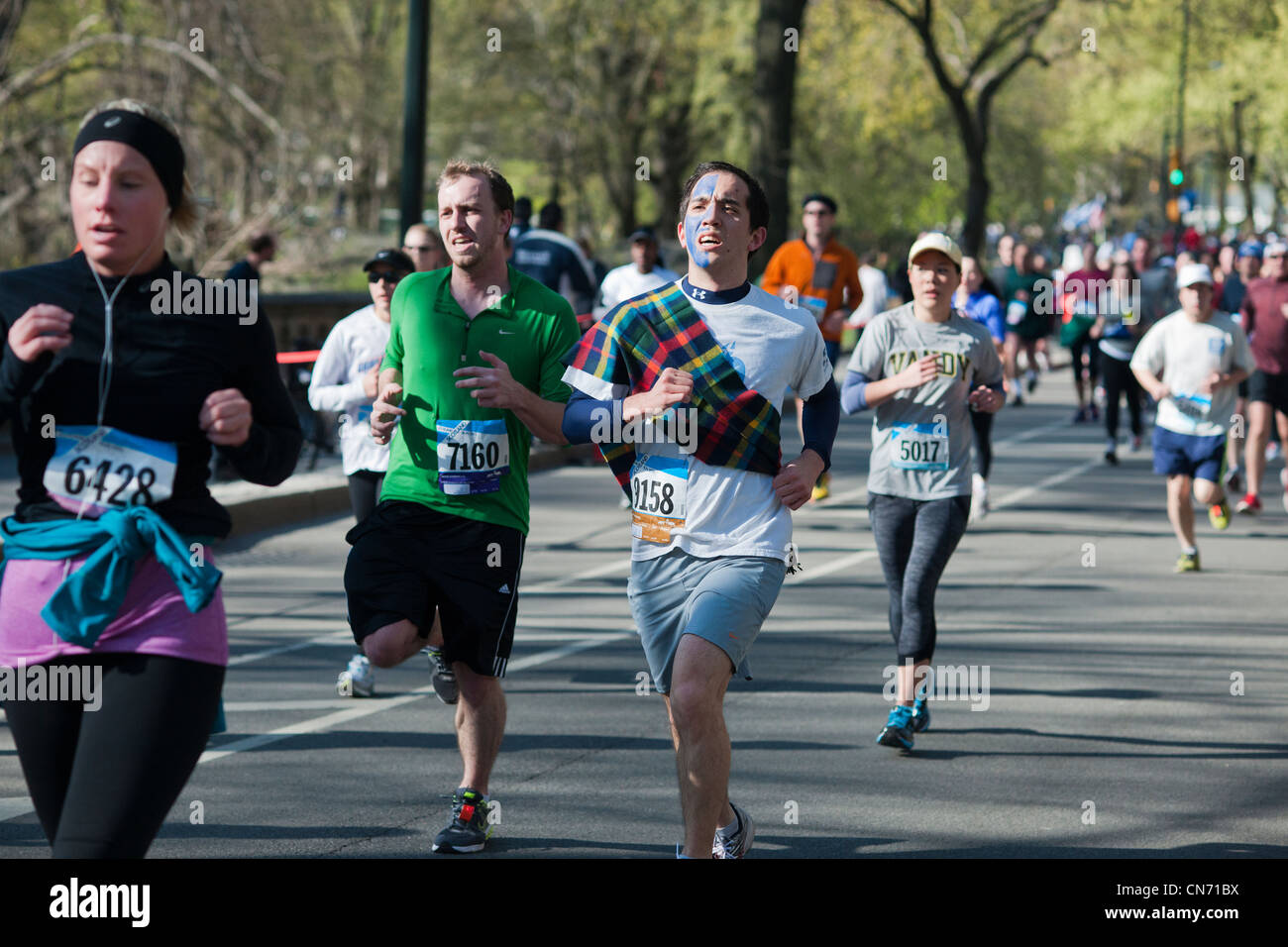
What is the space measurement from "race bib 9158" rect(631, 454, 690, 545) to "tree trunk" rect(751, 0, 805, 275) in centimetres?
2053

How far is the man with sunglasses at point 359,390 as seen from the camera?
8352 millimetres

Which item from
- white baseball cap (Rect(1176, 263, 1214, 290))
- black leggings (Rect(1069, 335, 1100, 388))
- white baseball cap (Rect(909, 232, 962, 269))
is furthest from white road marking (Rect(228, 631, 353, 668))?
black leggings (Rect(1069, 335, 1100, 388))

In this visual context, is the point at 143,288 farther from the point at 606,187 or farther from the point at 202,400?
the point at 606,187

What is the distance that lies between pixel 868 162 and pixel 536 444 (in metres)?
35.7

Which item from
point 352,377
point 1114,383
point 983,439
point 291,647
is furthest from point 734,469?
point 1114,383

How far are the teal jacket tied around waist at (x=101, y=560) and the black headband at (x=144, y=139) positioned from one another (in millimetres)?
670

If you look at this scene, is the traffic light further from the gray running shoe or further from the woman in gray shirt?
the gray running shoe

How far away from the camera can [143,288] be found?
12.8 ft

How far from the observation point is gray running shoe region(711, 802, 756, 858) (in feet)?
18.1

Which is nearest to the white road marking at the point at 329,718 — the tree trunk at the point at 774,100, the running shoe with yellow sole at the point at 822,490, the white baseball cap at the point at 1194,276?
the white baseball cap at the point at 1194,276

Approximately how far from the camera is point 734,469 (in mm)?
5297

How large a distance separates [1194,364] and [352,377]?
5.85 m

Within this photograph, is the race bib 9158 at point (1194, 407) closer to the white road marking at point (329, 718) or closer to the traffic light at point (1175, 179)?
the white road marking at point (329, 718)

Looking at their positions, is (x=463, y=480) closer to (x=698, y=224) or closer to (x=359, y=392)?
(x=698, y=224)
